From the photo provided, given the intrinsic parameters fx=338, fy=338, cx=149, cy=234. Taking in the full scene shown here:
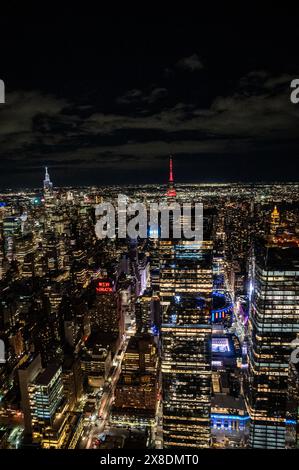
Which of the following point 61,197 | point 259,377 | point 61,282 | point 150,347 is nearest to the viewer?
point 259,377

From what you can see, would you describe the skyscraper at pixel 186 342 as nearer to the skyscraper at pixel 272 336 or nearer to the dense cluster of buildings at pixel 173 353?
the dense cluster of buildings at pixel 173 353

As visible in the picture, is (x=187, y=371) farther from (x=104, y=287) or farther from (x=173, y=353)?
(x=104, y=287)

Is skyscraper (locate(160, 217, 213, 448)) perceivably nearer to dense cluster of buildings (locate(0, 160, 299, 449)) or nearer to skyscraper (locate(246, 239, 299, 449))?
dense cluster of buildings (locate(0, 160, 299, 449))

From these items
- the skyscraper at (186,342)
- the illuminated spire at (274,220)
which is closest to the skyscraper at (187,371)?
the skyscraper at (186,342)

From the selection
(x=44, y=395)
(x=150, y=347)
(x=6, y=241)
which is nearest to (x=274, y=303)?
(x=150, y=347)

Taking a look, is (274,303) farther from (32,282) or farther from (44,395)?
(32,282)

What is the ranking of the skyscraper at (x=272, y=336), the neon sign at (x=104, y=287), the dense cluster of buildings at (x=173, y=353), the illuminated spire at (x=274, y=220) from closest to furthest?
1. the skyscraper at (x=272, y=336)
2. the dense cluster of buildings at (x=173, y=353)
3. the illuminated spire at (x=274, y=220)
4. the neon sign at (x=104, y=287)
